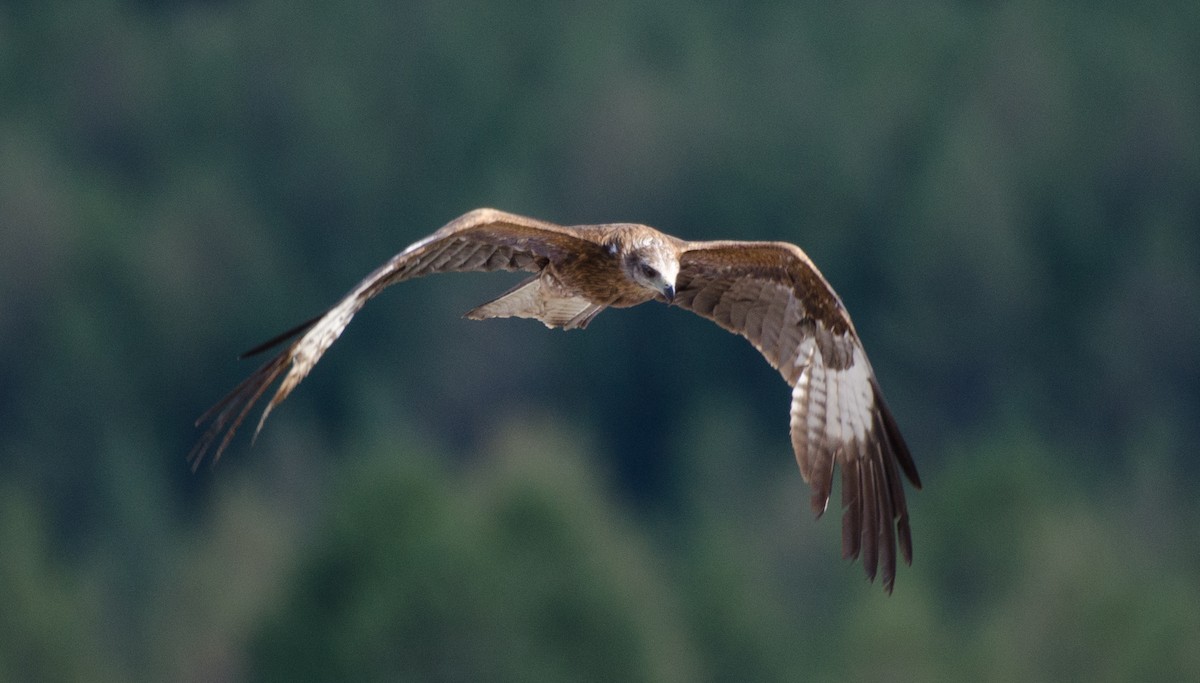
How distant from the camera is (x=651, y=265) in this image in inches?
468

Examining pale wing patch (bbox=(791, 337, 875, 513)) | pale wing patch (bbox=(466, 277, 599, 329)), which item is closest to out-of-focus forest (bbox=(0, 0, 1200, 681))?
pale wing patch (bbox=(791, 337, 875, 513))

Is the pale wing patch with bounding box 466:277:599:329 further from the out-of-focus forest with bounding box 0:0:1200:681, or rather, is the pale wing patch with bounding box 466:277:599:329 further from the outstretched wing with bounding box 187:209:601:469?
the out-of-focus forest with bounding box 0:0:1200:681

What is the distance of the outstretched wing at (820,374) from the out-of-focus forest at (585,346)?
1884 cm

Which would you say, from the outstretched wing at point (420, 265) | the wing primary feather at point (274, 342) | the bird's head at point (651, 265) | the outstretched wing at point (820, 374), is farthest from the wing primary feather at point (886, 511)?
the wing primary feather at point (274, 342)

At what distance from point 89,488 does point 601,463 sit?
13.1m

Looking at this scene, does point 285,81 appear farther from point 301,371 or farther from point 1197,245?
point 301,371

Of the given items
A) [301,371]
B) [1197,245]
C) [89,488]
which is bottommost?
[89,488]

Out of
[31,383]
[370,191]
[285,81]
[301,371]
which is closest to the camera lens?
[301,371]

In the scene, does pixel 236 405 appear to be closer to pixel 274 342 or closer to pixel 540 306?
pixel 274 342

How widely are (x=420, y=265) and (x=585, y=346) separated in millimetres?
58449

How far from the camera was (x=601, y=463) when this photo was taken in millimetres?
65250

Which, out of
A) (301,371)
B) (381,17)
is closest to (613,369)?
(381,17)


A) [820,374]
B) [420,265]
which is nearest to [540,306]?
[420,265]

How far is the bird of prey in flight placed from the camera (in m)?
11.9
